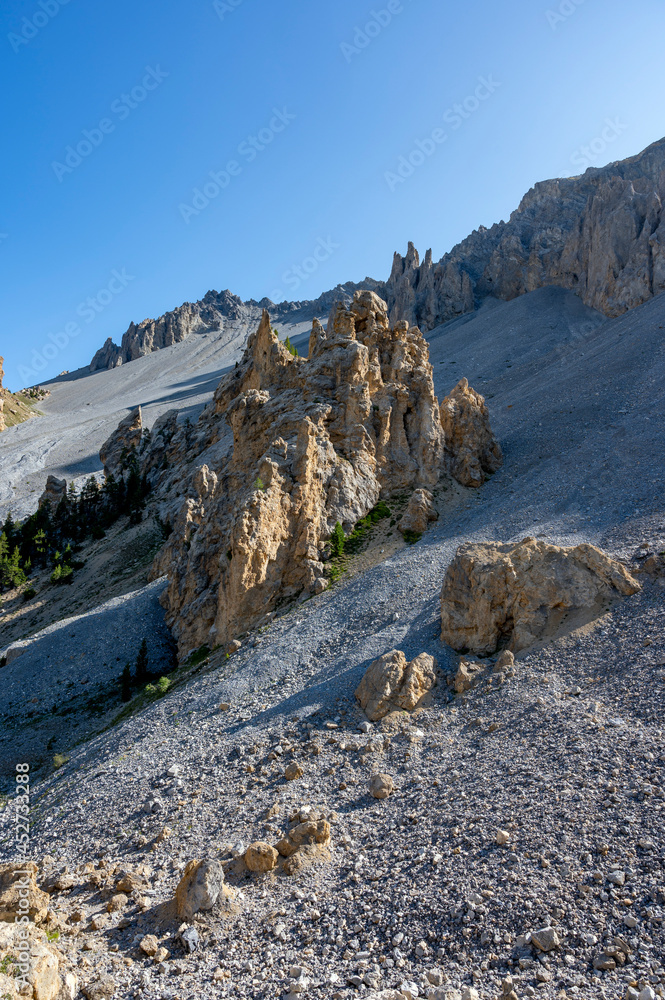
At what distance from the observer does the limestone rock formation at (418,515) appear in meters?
30.1

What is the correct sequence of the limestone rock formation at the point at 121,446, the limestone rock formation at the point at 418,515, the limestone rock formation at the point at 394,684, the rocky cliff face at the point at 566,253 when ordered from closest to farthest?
the limestone rock formation at the point at 394,684
the limestone rock formation at the point at 418,515
the limestone rock formation at the point at 121,446
the rocky cliff face at the point at 566,253

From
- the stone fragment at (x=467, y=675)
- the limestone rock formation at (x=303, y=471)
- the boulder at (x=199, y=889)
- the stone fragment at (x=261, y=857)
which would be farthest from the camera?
the limestone rock formation at (x=303, y=471)

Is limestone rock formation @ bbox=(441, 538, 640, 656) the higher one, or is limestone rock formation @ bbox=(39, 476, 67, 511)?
limestone rock formation @ bbox=(39, 476, 67, 511)

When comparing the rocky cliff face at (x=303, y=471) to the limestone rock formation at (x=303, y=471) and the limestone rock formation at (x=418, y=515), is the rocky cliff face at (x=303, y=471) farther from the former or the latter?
the limestone rock formation at (x=418, y=515)

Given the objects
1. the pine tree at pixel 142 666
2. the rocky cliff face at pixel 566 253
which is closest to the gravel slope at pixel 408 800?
the pine tree at pixel 142 666

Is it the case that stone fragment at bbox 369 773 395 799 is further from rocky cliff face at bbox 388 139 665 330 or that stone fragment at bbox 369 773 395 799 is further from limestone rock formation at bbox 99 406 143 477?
rocky cliff face at bbox 388 139 665 330

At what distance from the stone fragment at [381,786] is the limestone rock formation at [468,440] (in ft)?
77.4

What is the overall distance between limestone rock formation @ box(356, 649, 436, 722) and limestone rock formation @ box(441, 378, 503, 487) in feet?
62.9

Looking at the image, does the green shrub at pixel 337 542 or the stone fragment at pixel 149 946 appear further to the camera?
the green shrub at pixel 337 542

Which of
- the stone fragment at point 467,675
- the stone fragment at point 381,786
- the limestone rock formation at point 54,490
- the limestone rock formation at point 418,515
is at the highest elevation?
the limestone rock formation at point 54,490

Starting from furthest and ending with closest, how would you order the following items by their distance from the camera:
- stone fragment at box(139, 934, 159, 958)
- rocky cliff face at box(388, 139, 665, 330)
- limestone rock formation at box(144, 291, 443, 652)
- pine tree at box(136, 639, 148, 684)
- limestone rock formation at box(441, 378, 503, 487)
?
rocky cliff face at box(388, 139, 665, 330), limestone rock formation at box(441, 378, 503, 487), pine tree at box(136, 639, 148, 684), limestone rock formation at box(144, 291, 443, 652), stone fragment at box(139, 934, 159, 958)

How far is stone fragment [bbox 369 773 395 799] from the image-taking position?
13.7m

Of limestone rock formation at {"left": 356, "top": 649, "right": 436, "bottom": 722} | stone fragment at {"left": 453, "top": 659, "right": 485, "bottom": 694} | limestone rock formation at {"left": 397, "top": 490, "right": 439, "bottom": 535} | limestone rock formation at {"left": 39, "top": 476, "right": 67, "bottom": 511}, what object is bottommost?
stone fragment at {"left": 453, "top": 659, "right": 485, "bottom": 694}

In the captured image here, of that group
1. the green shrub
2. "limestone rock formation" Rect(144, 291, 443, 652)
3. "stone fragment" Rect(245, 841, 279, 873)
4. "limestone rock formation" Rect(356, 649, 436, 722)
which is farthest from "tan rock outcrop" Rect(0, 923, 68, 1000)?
the green shrub
